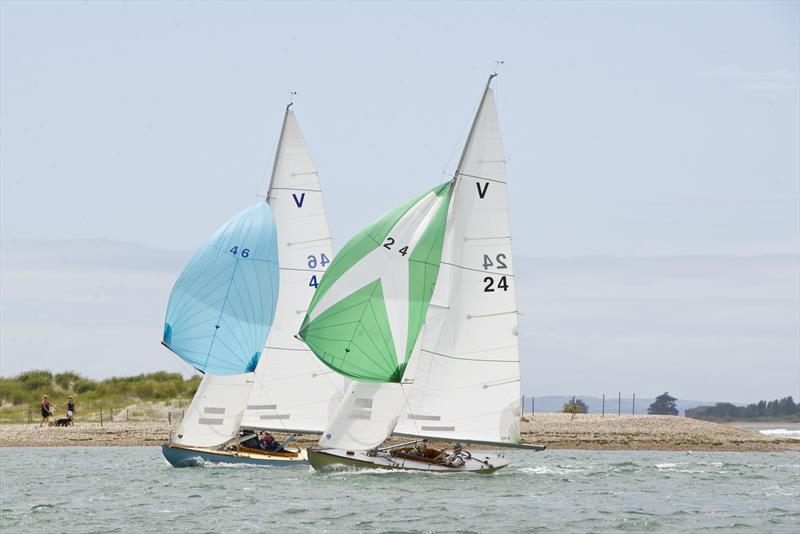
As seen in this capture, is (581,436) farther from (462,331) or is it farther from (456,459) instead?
(462,331)

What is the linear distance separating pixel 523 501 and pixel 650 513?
13.1 ft

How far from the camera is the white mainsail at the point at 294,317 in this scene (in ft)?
173

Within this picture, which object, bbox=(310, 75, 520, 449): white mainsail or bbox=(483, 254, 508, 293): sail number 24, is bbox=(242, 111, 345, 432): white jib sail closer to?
bbox=(310, 75, 520, 449): white mainsail

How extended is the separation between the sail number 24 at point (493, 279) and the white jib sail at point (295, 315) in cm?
832

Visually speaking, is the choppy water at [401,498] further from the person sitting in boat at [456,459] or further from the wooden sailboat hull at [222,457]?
the person sitting in boat at [456,459]

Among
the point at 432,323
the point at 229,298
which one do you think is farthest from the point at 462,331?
the point at 229,298

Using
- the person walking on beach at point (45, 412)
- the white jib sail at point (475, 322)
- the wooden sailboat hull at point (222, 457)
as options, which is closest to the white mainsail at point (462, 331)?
the white jib sail at point (475, 322)

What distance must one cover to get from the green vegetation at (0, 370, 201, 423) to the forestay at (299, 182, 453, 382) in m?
34.0

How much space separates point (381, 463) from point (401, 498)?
563 centimetres

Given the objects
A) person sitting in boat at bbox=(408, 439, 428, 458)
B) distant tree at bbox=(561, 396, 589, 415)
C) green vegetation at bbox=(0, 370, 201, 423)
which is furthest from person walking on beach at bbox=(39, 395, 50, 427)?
person sitting in boat at bbox=(408, 439, 428, 458)

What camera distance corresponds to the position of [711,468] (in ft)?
173

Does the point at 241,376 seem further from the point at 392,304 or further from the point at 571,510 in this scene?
the point at 571,510

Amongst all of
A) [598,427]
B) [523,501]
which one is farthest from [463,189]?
[598,427]

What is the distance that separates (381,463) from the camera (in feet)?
152
